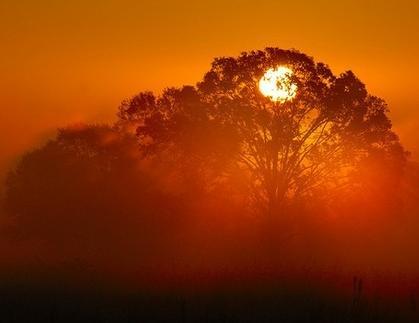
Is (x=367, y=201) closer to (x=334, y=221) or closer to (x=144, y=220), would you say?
(x=334, y=221)

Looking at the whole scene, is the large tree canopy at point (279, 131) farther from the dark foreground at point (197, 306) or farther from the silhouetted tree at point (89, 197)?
the dark foreground at point (197, 306)

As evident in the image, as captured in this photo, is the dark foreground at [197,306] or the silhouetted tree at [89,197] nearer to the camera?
the dark foreground at [197,306]

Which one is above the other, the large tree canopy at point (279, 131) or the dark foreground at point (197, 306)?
the large tree canopy at point (279, 131)

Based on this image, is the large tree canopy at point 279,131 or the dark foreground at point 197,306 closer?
the dark foreground at point 197,306

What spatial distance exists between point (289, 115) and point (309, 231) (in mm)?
6832

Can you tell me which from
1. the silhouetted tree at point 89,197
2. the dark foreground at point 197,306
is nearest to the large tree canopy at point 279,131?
the silhouetted tree at point 89,197

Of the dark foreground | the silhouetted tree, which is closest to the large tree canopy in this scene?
the silhouetted tree

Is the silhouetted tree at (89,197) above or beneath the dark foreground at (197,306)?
above

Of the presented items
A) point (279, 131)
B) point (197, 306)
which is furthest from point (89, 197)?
point (197, 306)

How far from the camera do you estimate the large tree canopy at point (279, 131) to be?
47250 mm

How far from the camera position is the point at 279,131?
46.9 meters

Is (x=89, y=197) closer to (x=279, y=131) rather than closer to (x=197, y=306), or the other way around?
(x=279, y=131)

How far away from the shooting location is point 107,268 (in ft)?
90.1

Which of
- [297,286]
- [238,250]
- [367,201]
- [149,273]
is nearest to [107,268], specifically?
[149,273]
